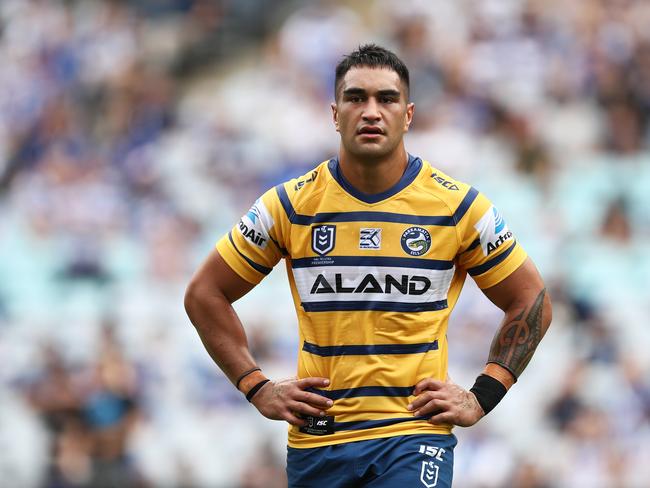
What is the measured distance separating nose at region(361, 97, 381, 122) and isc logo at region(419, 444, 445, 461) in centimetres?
147

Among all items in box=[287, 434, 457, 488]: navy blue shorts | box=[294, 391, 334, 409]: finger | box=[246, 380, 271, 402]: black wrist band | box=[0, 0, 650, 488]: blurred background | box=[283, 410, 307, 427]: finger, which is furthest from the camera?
box=[0, 0, 650, 488]: blurred background

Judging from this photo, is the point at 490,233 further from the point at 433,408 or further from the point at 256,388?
the point at 256,388

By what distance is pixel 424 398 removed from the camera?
5.32m

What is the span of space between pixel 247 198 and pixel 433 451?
306 inches

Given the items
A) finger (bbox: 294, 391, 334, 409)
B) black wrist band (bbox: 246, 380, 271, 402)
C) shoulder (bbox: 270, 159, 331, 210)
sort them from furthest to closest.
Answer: black wrist band (bbox: 246, 380, 271, 402) → shoulder (bbox: 270, 159, 331, 210) → finger (bbox: 294, 391, 334, 409)

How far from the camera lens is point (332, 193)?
5598mm

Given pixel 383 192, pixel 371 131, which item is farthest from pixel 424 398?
pixel 371 131

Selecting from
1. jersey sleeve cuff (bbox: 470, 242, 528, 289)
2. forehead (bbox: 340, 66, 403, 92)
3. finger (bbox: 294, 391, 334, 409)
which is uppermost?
forehead (bbox: 340, 66, 403, 92)

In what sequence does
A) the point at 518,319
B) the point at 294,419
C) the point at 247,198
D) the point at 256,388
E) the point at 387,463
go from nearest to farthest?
the point at 387,463, the point at 294,419, the point at 518,319, the point at 256,388, the point at 247,198

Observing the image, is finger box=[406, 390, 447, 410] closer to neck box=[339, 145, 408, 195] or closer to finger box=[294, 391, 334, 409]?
finger box=[294, 391, 334, 409]

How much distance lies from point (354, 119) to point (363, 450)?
1482 millimetres

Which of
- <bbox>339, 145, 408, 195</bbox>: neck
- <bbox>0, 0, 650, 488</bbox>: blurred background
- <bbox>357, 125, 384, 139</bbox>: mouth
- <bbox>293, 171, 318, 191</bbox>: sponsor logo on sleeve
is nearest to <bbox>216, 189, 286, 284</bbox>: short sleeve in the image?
<bbox>293, 171, 318, 191</bbox>: sponsor logo on sleeve

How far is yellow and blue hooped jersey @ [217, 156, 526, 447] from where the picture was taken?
536 cm

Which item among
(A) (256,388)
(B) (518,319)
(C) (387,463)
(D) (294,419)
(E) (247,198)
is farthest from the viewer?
(E) (247,198)
